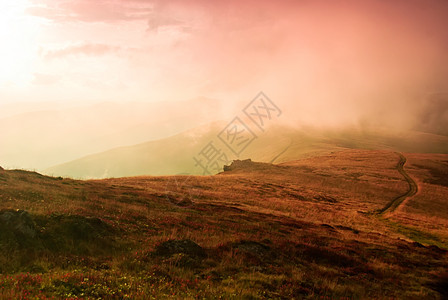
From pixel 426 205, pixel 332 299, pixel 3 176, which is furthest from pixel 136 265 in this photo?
pixel 426 205

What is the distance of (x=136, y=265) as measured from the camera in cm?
1234

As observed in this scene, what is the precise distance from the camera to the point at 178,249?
14766mm

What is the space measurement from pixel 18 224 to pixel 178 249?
815 cm

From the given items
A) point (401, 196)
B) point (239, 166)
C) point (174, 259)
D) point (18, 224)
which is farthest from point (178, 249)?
point (239, 166)

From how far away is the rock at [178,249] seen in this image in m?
14.4

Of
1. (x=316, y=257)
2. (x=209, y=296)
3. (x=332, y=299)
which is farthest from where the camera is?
(x=316, y=257)

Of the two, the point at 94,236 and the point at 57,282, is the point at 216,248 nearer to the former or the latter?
the point at 94,236

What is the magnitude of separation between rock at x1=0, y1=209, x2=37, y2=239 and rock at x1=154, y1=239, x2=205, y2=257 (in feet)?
20.9

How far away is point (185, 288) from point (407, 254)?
24.9m

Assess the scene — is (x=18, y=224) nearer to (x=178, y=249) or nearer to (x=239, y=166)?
(x=178, y=249)

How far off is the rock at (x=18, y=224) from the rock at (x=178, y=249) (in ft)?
20.9

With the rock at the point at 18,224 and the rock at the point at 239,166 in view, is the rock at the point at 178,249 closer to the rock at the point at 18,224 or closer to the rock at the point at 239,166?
the rock at the point at 18,224

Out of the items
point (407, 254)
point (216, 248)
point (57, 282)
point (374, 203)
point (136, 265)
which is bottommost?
point (374, 203)

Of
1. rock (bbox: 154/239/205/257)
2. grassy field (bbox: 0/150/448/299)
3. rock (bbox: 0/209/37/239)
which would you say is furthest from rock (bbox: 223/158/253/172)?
rock (bbox: 0/209/37/239)
